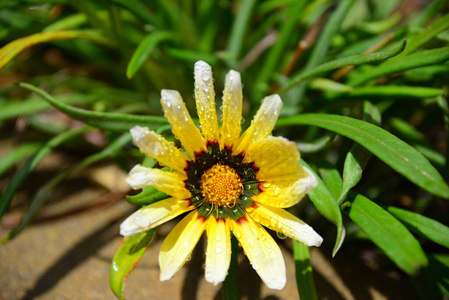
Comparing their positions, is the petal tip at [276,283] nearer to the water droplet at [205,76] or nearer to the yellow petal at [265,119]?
the yellow petal at [265,119]

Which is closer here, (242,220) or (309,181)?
(309,181)

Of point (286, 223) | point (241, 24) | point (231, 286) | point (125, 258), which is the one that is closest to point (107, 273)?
point (125, 258)

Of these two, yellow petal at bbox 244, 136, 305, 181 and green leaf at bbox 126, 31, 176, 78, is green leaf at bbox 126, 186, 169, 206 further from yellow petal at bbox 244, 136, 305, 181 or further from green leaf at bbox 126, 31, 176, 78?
green leaf at bbox 126, 31, 176, 78

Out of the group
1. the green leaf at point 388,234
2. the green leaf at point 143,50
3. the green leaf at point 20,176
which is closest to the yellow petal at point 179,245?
the green leaf at point 388,234

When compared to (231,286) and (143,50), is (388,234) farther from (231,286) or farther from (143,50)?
(143,50)

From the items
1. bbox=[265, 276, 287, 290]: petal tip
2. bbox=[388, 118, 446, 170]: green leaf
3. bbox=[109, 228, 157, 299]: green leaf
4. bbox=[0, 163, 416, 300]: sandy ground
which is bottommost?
bbox=[0, 163, 416, 300]: sandy ground

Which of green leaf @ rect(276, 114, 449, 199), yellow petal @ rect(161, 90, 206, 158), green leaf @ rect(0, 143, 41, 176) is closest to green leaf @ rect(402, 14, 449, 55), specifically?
green leaf @ rect(276, 114, 449, 199)
